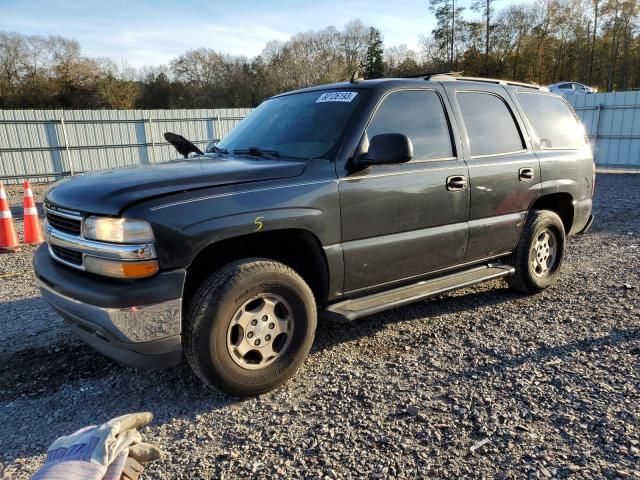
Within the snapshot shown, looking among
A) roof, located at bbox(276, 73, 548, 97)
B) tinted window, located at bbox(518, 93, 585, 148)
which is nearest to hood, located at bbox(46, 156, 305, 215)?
roof, located at bbox(276, 73, 548, 97)

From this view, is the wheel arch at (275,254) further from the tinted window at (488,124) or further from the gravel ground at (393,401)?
the tinted window at (488,124)

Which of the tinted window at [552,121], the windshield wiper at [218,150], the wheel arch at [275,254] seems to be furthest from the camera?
the tinted window at [552,121]

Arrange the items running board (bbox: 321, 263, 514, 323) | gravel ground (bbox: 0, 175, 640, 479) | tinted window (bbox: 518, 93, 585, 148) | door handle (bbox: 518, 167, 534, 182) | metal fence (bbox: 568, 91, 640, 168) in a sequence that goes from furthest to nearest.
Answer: metal fence (bbox: 568, 91, 640, 168), tinted window (bbox: 518, 93, 585, 148), door handle (bbox: 518, 167, 534, 182), running board (bbox: 321, 263, 514, 323), gravel ground (bbox: 0, 175, 640, 479)

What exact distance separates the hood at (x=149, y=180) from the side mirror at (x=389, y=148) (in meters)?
0.50

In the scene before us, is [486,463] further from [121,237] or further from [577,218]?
[577,218]

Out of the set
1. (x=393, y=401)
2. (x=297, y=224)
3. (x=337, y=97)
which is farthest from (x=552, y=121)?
(x=393, y=401)

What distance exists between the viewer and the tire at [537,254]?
14.8 feet

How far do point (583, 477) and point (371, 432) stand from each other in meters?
1.03

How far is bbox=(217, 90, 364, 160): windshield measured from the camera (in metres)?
3.40

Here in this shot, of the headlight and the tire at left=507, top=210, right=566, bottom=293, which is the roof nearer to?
the tire at left=507, top=210, right=566, bottom=293

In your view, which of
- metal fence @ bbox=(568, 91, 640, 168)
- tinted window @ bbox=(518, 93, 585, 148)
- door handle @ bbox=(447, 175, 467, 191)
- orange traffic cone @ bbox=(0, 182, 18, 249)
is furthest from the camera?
metal fence @ bbox=(568, 91, 640, 168)

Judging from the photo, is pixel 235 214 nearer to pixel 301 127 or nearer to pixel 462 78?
pixel 301 127

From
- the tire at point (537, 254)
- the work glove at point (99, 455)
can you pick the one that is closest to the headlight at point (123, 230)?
the work glove at point (99, 455)

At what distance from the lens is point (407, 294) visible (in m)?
3.61
